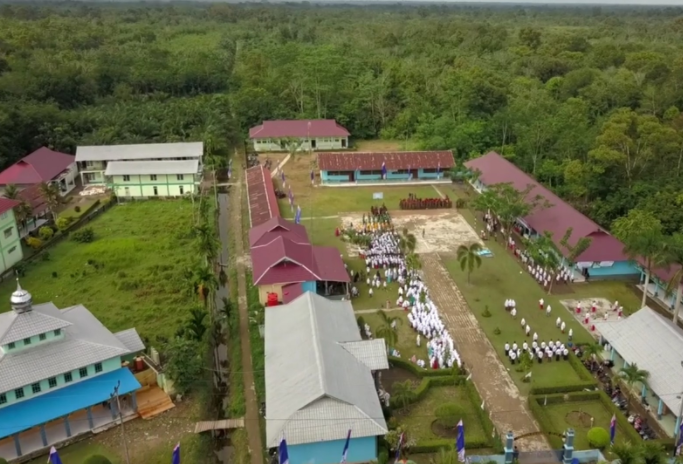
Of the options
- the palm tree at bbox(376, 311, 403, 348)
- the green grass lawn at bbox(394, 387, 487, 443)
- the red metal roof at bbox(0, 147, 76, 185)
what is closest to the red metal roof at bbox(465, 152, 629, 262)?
the palm tree at bbox(376, 311, 403, 348)

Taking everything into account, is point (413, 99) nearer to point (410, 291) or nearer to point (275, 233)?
point (275, 233)

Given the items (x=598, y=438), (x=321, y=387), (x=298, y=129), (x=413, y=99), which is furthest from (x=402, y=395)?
(x=413, y=99)

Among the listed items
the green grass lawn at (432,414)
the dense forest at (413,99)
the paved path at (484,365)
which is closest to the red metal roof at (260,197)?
the dense forest at (413,99)

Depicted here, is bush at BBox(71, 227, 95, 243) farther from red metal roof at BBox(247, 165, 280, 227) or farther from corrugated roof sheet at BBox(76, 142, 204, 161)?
corrugated roof sheet at BBox(76, 142, 204, 161)

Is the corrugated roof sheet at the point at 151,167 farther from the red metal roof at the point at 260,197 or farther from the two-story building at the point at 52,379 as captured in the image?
the two-story building at the point at 52,379

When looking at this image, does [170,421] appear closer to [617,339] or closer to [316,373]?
[316,373]
